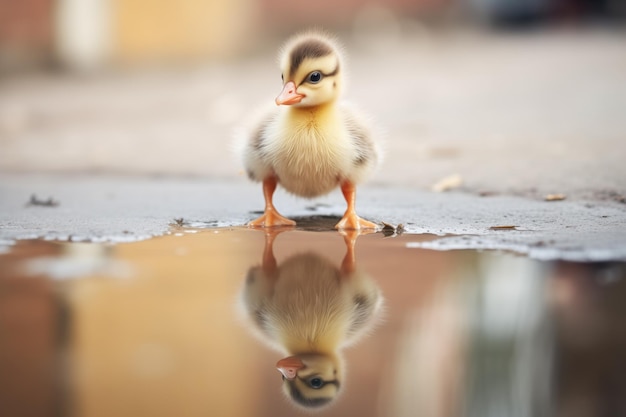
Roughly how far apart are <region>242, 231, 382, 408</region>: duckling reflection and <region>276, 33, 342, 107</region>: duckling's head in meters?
0.70

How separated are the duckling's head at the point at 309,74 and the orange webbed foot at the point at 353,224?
46 centimetres

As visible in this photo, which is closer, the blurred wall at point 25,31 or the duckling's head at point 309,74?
the duckling's head at point 309,74

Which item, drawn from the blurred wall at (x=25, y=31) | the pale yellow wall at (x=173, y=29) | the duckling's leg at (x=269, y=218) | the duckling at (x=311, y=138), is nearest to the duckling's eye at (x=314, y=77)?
the duckling at (x=311, y=138)

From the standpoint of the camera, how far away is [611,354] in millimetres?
1938

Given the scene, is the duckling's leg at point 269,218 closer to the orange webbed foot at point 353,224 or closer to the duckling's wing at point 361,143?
the orange webbed foot at point 353,224

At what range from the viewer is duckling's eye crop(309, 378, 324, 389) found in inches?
71.4

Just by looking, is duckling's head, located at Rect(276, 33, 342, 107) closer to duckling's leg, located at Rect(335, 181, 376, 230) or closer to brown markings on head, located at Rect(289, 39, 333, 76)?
brown markings on head, located at Rect(289, 39, 333, 76)

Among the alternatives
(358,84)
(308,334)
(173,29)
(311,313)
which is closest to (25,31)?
(173,29)

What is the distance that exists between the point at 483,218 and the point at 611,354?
5.70ft

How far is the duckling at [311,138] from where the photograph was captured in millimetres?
3414

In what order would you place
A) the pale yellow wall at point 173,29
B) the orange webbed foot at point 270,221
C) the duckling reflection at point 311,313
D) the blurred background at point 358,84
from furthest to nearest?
the pale yellow wall at point 173,29 < the blurred background at point 358,84 < the orange webbed foot at point 270,221 < the duckling reflection at point 311,313

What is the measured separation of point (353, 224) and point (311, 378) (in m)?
1.66

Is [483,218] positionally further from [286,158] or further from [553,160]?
[553,160]

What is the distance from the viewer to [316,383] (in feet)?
6.00
